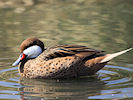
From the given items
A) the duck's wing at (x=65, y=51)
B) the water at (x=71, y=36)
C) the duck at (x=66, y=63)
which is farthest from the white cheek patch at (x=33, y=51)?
the water at (x=71, y=36)

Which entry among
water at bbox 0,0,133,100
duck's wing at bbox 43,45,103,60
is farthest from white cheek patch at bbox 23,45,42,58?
water at bbox 0,0,133,100

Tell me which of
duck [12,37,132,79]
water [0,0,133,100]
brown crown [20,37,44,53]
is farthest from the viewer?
brown crown [20,37,44,53]

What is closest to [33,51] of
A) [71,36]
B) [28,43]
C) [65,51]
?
[28,43]

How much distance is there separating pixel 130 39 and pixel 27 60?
14.4 feet

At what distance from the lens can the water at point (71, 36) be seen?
23.5ft

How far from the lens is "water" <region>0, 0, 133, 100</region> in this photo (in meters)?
7.16

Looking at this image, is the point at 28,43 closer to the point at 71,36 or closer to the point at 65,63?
the point at 65,63

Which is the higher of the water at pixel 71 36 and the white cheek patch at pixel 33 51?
the white cheek patch at pixel 33 51

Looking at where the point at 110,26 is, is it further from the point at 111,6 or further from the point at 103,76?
the point at 103,76

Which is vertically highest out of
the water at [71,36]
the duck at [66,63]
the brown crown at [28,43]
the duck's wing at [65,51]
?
the brown crown at [28,43]

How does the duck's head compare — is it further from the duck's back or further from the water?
the water

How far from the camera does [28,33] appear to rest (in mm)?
13094

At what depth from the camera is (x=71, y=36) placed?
12586mm

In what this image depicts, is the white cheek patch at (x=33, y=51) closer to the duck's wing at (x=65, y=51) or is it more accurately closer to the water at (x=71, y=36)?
the duck's wing at (x=65, y=51)
